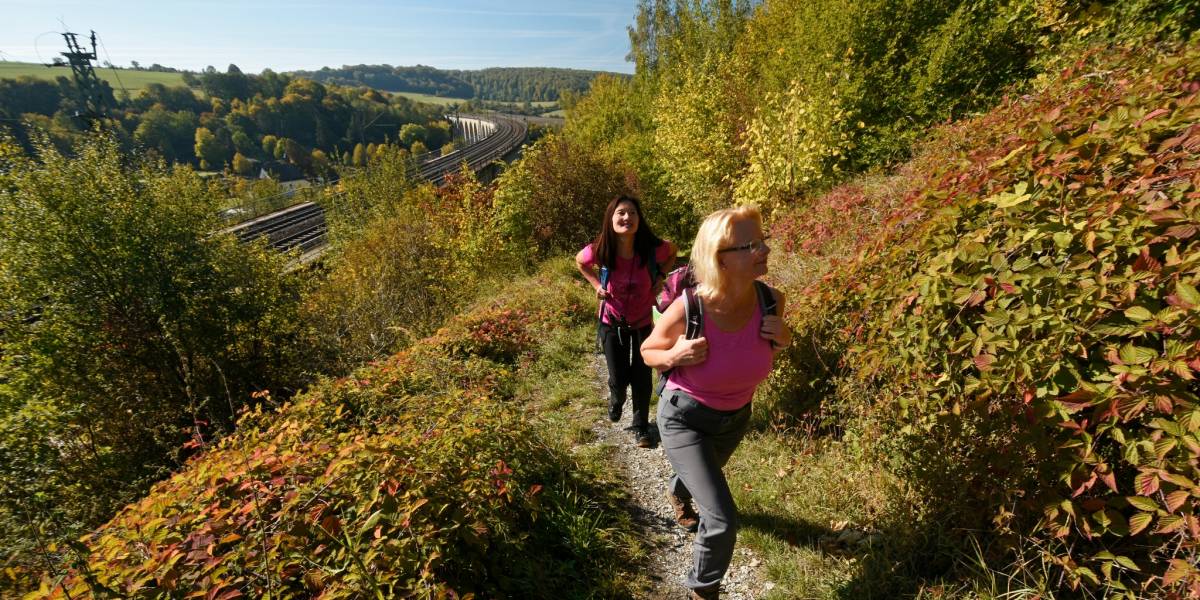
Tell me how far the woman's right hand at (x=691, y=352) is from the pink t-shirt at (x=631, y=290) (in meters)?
1.63

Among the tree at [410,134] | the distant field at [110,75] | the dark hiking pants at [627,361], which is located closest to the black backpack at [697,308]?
the dark hiking pants at [627,361]

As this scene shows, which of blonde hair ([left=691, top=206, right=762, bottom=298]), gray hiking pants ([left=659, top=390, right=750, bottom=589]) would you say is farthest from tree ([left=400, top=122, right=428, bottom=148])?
gray hiking pants ([left=659, top=390, right=750, bottom=589])

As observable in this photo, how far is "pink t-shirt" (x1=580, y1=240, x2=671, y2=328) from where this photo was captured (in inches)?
154

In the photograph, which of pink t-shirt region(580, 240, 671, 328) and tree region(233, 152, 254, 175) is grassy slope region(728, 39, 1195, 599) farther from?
tree region(233, 152, 254, 175)

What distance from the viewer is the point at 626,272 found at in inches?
154

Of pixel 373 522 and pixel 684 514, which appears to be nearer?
pixel 373 522

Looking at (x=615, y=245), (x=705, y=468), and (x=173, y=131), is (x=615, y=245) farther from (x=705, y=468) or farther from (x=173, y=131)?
(x=173, y=131)

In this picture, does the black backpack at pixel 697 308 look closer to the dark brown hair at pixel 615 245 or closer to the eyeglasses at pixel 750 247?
the eyeglasses at pixel 750 247

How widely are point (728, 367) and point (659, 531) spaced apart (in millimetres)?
1750

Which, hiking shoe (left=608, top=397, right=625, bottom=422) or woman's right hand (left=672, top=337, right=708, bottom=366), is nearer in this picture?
woman's right hand (left=672, top=337, right=708, bottom=366)

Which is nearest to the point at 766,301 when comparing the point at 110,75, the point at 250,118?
the point at 250,118

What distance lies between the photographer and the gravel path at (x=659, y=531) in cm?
288

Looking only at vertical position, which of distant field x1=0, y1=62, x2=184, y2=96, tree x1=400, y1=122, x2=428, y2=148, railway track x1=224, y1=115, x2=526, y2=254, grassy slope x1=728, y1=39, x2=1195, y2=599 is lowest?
railway track x1=224, y1=115, x2=526, y2=254

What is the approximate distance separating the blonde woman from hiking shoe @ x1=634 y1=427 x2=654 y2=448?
1.86 meters
